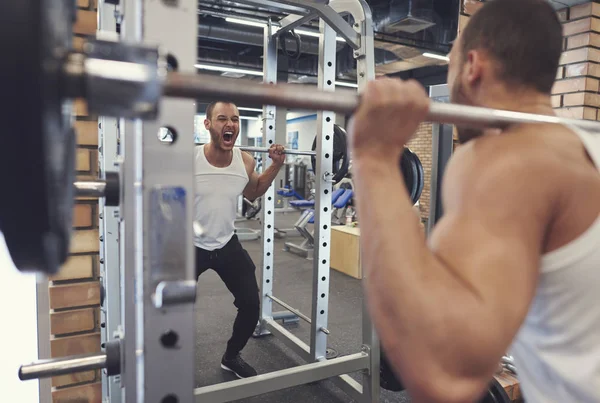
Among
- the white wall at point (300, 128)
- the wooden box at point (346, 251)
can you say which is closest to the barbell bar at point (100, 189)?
the wooden box at point (346, 251)

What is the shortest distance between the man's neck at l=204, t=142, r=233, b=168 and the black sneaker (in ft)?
3.59

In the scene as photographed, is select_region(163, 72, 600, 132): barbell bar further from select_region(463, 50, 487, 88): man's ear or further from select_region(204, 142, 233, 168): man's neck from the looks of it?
select_region(204, 142, 233, 168): man's neck

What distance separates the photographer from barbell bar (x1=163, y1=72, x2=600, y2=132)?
501 mm

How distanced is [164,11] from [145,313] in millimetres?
383

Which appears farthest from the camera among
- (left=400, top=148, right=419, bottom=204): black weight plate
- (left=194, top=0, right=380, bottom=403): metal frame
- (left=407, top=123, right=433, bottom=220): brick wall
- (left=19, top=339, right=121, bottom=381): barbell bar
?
(left=407, top=123, right=433, bottom=220): brick wall

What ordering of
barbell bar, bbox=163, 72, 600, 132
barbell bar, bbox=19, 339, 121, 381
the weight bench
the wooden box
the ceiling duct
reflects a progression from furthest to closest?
the weight bench → the wooden box → the ceiling duct → barbell bar, bbox=19, 339, 121, 381 → barbell bar, bbox=163, 72, 600, 132

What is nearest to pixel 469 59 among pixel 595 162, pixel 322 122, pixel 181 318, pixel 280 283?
pixel 595 162

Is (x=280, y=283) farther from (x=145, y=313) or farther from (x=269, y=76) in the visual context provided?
(x=145, y=313)

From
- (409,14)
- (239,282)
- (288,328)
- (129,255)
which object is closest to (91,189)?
(129,255)

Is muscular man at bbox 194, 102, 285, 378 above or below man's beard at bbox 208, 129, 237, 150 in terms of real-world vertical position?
below

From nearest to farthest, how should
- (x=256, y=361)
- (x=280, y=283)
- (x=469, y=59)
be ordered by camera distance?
1. (x=469, y=59)
2. (x=256, y=361)
3. (x=280, y=283)

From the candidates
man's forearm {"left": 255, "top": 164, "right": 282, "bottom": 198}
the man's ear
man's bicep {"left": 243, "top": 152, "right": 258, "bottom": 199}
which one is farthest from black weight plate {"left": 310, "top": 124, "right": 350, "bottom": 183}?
the man's ear

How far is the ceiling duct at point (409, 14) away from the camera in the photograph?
4.03 meters

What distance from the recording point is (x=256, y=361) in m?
2.60
